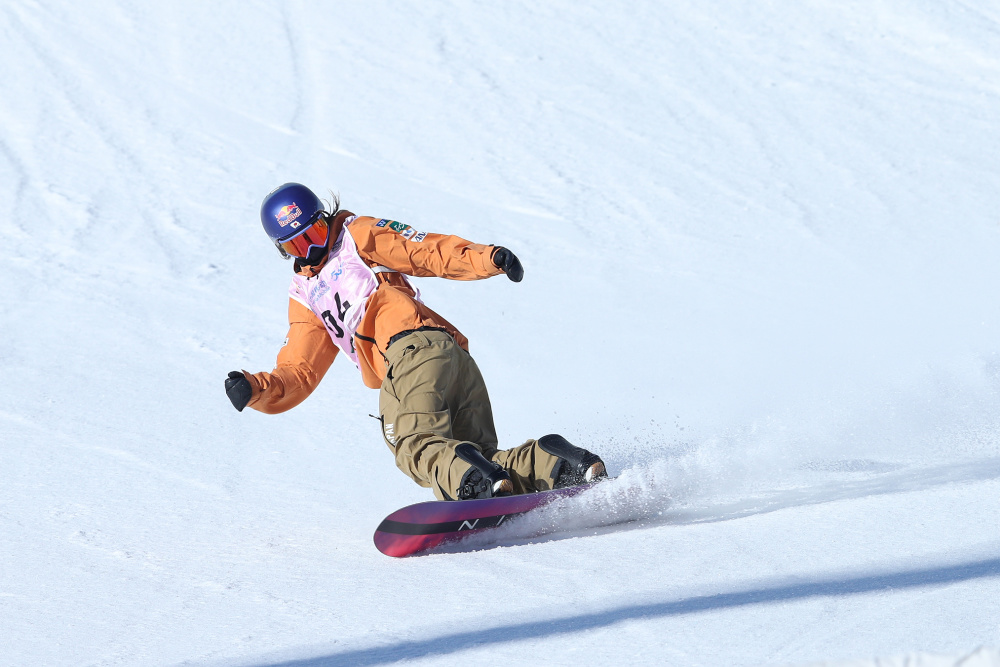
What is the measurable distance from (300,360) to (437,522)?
46.9 inches

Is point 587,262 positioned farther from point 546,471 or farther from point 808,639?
point 808,639

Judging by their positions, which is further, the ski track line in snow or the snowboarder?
the snowboarder

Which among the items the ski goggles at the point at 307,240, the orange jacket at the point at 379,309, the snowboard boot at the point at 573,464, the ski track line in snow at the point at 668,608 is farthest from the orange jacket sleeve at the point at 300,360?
the ski track line in snow at the point at 668,608

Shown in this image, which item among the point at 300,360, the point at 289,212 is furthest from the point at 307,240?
the point at 300,360

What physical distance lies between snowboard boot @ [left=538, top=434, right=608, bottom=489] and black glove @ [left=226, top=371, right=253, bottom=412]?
1159 mm

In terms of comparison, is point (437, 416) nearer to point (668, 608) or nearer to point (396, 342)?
point (396, 342)

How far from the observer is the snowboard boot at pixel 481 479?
3.97m

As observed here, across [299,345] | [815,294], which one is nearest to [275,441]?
[299,345]

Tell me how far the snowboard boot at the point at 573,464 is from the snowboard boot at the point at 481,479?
0.88ft

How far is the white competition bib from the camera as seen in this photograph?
4.45m

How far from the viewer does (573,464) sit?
420cm

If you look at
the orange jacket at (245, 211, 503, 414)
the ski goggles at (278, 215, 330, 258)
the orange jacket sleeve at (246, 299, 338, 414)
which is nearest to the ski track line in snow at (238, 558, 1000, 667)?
the orange jacket at (245, 211, 503, 414)

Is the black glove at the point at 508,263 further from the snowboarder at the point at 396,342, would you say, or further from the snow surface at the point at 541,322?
the snow surface at the point at 541,322

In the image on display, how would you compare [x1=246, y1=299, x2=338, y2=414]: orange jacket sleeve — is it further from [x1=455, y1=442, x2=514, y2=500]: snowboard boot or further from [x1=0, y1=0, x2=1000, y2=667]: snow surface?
[x1=455, y1=442, x2=514, y2=500]: snowboard boot
